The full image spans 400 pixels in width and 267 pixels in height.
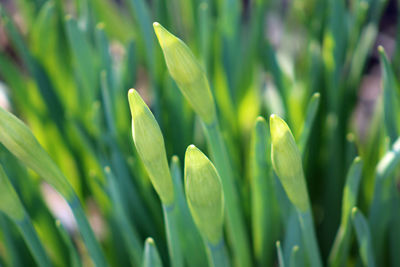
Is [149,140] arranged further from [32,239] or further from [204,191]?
[32,239]

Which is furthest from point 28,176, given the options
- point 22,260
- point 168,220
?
point 168,220

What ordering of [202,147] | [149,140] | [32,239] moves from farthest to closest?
[202,147] < [32,239] < [149,140]

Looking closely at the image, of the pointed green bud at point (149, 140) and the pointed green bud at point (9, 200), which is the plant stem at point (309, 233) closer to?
the pointed green bud at point (149, 140)

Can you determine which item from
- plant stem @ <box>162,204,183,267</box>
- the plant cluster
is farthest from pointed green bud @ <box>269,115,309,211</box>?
plant stem @ <box>162,204,183,267</box>

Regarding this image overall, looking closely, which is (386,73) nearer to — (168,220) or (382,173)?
(382,173)

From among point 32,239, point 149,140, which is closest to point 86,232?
point 32,239

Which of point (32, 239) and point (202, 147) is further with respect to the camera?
point (202, 147)

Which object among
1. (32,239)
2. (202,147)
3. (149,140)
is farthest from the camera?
(202,147)

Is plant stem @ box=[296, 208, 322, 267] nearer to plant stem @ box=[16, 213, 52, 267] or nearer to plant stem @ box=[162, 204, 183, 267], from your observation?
plant stem @ box=[162, 204, 183, 267]

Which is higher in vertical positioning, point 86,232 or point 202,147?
point 202,147
